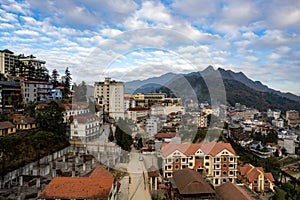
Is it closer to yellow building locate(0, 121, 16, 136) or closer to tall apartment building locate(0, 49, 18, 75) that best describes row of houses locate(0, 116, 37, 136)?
yellow building locate(0, 121, 16, 136)

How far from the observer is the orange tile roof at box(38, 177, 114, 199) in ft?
15.5

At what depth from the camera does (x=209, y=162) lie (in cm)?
799

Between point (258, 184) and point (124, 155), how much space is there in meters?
4.80

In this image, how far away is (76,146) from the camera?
A: 977cm

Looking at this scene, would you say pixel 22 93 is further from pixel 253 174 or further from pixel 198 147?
pixel 253 174

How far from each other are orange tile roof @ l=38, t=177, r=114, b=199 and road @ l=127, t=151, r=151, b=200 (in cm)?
143

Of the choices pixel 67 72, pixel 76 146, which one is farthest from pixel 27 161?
pixel 67 72

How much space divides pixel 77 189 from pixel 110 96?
931cm

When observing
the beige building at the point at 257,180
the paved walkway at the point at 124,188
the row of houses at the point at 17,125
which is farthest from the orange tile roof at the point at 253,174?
the row of houses at the point at 17,125

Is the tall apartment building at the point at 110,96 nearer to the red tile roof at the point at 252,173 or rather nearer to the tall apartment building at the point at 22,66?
the tall apartment building at the point at 22,66

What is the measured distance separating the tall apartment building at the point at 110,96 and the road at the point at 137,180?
14.4 feet

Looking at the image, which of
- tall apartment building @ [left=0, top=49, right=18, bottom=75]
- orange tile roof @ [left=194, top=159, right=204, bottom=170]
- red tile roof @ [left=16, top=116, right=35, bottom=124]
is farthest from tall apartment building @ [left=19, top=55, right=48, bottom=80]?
orange tile roof @ [left=194, top=159, right=204, bottom=170]

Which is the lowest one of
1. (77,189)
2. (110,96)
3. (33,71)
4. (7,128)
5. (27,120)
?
(77,189)

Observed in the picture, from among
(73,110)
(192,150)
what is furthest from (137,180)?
(73,110)
